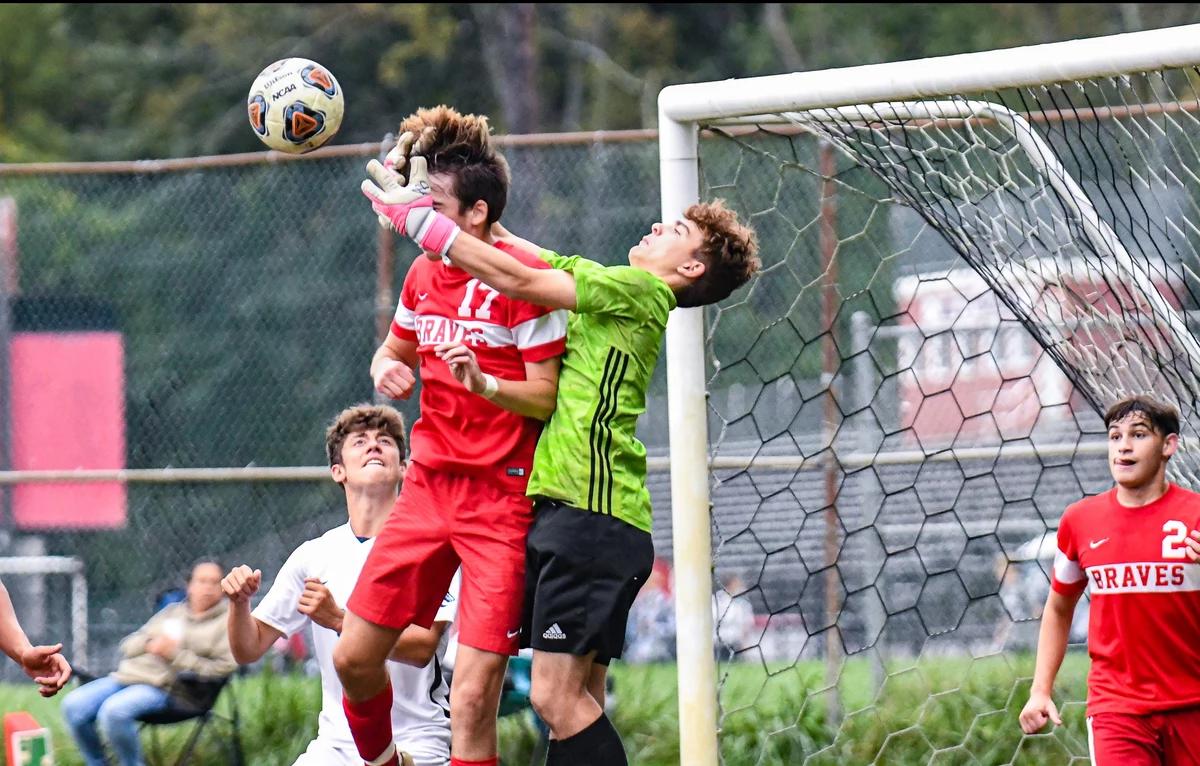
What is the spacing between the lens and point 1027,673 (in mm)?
7094

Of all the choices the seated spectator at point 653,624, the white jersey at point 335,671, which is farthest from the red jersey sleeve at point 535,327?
the seated spectator at point 653,624

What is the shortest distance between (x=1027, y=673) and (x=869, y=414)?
4.42 ft

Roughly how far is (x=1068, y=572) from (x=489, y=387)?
1936 mm

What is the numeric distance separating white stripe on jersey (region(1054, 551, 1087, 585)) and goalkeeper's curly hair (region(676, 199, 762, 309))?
1340 mm

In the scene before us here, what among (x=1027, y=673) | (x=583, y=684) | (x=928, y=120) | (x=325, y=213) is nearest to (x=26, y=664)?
(x=583, y=684)

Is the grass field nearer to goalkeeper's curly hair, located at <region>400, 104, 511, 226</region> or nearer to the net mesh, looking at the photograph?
the net mesh

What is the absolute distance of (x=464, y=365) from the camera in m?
3.97

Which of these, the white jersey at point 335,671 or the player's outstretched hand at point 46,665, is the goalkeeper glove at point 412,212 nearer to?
the white jersey at point 335,671

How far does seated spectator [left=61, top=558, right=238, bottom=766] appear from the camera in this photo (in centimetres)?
603

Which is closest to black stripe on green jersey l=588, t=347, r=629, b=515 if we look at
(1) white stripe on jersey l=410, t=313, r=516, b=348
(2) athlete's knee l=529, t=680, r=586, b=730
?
(1) white stripe on jersey l=410, t=313, r=516, b=348

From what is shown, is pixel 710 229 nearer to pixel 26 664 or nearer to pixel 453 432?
pixel 453 432

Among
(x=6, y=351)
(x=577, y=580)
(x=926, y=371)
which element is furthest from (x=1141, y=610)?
(x=6, y=351)

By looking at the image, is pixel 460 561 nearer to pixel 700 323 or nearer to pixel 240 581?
pixel 240 581

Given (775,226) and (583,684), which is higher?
(775,226)
